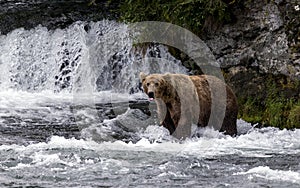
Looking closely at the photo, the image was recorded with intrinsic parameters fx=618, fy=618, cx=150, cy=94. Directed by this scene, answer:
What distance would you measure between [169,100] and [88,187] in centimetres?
352

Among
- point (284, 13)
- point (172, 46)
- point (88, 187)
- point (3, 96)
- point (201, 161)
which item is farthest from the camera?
point (3, 96)

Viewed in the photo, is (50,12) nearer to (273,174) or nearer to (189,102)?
(189,102)

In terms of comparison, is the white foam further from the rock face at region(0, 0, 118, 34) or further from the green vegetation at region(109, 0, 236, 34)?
the rock face at region(0, 0, 118, 34)

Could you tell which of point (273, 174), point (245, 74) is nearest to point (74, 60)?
point (245, 74)

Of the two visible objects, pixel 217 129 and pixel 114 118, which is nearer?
pixel 217 129

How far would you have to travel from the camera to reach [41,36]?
56.6 ft

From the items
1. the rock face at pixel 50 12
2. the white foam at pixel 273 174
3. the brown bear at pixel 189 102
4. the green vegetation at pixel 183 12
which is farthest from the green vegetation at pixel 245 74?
the white foam at pixel 273 174

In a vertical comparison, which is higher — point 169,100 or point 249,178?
point 169,100

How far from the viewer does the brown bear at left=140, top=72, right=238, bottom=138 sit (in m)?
10.0

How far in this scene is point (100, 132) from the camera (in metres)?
10.7

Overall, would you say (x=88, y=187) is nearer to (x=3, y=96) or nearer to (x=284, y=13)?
(x=284, y=13)

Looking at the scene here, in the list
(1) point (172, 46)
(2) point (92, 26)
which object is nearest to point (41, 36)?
(2) point (92, 26)

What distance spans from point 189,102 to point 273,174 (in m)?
3.07

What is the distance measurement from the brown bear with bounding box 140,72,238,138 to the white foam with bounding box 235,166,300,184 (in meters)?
2.64
